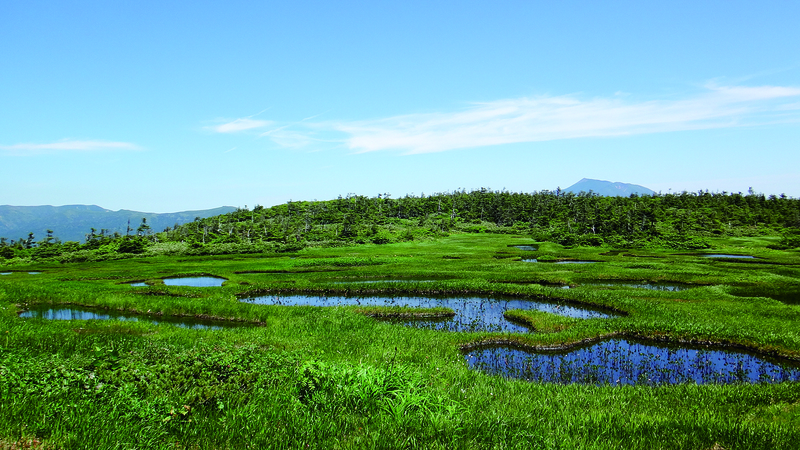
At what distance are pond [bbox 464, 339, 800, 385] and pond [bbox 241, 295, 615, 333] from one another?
5430mm

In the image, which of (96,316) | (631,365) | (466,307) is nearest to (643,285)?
(466,307)

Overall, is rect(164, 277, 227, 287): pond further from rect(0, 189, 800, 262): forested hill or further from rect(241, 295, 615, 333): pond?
rect(0, 189, 800, 262): forested hill

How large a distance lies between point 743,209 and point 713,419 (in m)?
200

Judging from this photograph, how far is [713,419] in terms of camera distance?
1070 cm

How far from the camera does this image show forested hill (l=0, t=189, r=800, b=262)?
100000 millimetres

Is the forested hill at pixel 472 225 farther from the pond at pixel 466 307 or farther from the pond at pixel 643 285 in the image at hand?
the pond at pixel 466 307

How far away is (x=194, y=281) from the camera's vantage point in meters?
51.0

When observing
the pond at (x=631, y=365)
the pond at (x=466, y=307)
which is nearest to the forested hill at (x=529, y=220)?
the pond at (x=466, y=307)

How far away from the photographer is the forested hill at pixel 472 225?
10000cm

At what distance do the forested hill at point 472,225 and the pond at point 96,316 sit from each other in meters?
63.4

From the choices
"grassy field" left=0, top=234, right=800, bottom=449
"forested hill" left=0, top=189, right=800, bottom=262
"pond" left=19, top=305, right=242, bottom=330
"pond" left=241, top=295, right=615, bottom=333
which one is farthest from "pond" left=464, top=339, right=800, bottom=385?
"forested hill" left=0, top=189, right=800, bottom=262

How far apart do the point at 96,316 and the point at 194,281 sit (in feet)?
69.4

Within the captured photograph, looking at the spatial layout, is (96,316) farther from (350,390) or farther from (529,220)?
(529,220)

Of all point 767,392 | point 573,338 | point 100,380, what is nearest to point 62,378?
point 100,380
